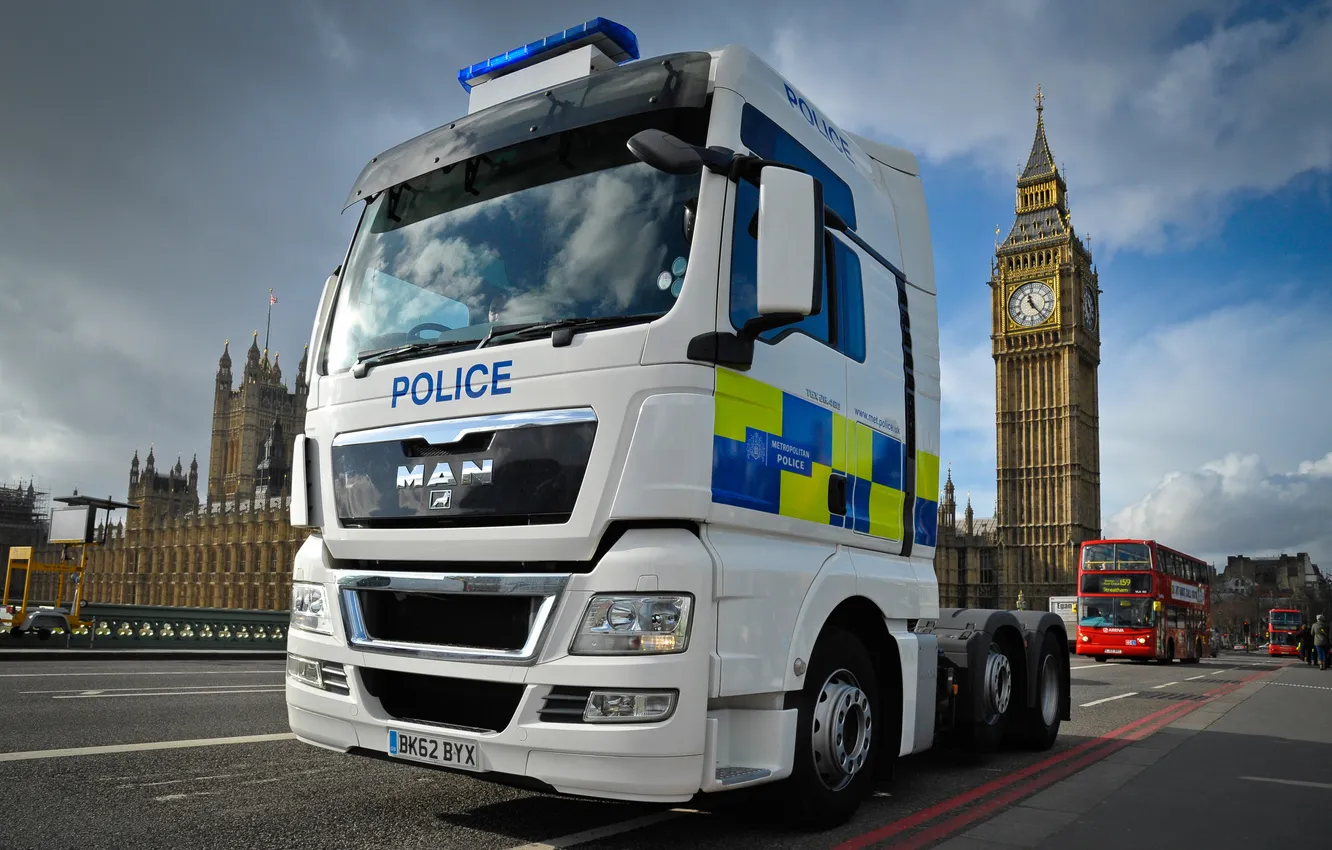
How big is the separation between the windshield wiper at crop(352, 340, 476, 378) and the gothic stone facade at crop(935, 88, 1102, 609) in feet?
277

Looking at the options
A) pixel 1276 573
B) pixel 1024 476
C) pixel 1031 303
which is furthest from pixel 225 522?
pixel 1276 573

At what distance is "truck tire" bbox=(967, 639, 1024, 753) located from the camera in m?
6.20

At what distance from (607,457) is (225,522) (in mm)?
93272

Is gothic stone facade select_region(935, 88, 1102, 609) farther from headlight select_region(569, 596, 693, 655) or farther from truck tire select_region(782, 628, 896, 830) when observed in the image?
headlight select_region(569, 596, 693, 655)

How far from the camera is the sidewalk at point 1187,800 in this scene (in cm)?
453

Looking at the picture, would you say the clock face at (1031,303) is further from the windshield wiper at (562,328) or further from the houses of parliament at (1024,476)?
the windshield wiper at (562,328)

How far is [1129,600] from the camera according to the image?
27281mm

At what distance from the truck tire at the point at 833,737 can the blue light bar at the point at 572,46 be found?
287 cm

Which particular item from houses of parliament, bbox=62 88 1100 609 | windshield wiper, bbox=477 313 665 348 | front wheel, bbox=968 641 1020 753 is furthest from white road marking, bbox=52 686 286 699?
houses of parliament, bbox=62 88 1100 609

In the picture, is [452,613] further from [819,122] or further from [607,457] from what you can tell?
[819,122]

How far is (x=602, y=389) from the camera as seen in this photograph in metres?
3.57

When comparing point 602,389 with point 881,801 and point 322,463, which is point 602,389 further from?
point 881,801

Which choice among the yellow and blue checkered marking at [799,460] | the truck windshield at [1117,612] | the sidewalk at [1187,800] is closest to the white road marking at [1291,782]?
the sidewalk at [1187,800]

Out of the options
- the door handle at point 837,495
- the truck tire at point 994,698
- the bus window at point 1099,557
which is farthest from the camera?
the bus window at point 1099,557
